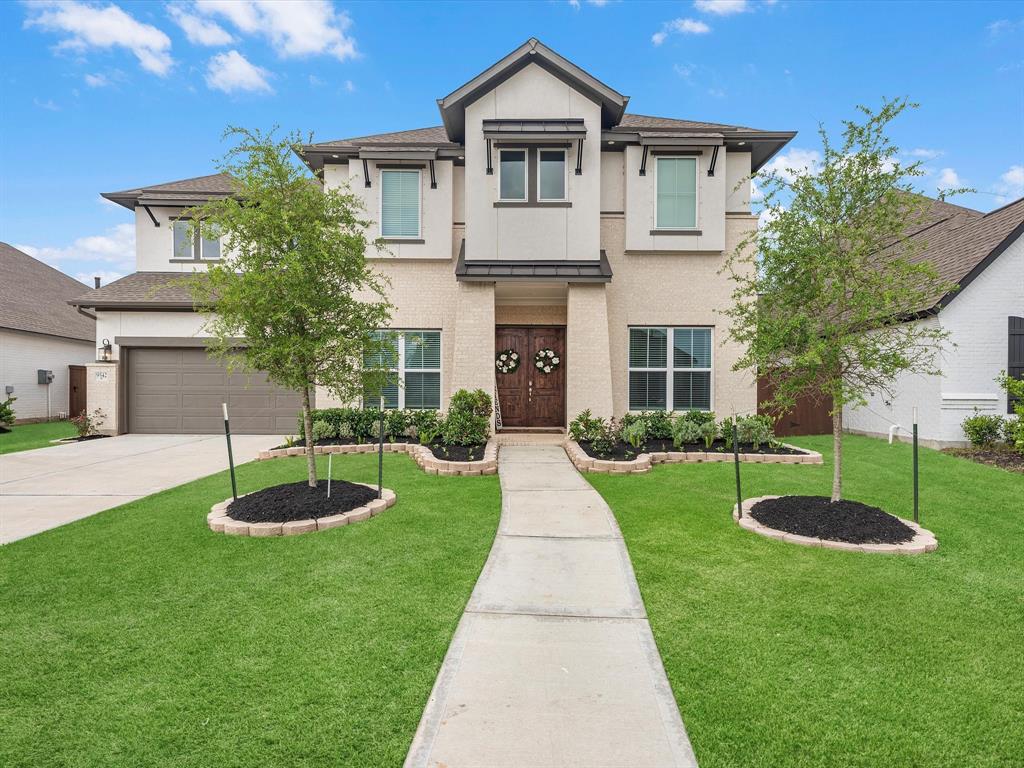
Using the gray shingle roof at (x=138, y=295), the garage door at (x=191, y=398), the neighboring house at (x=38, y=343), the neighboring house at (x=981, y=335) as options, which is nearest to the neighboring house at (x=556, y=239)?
the garage door at (x=191, y=398)

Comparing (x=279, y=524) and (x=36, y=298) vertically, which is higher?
(x=36, y=298)

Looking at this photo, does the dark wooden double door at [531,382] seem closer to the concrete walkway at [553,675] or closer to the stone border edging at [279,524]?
the stone border edging at [279,524]

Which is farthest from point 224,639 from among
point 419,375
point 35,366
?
point 35,366

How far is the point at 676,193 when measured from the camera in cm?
1179

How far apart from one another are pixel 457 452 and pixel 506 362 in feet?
12.2

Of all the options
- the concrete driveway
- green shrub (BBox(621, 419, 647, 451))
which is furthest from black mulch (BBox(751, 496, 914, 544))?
the concrete driveway

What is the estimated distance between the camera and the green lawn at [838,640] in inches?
93.9

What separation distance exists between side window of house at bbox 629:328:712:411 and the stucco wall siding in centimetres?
2018

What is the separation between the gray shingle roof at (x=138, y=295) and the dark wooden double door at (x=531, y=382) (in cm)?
905

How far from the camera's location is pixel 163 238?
14711 mm

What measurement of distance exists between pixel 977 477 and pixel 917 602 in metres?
6.29

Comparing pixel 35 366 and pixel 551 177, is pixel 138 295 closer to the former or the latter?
pixel 35 366

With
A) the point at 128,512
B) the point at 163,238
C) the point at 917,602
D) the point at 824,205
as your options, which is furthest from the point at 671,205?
the point at 163,238

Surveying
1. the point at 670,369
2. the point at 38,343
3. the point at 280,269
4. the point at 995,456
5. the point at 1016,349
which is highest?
the point at 38,343
